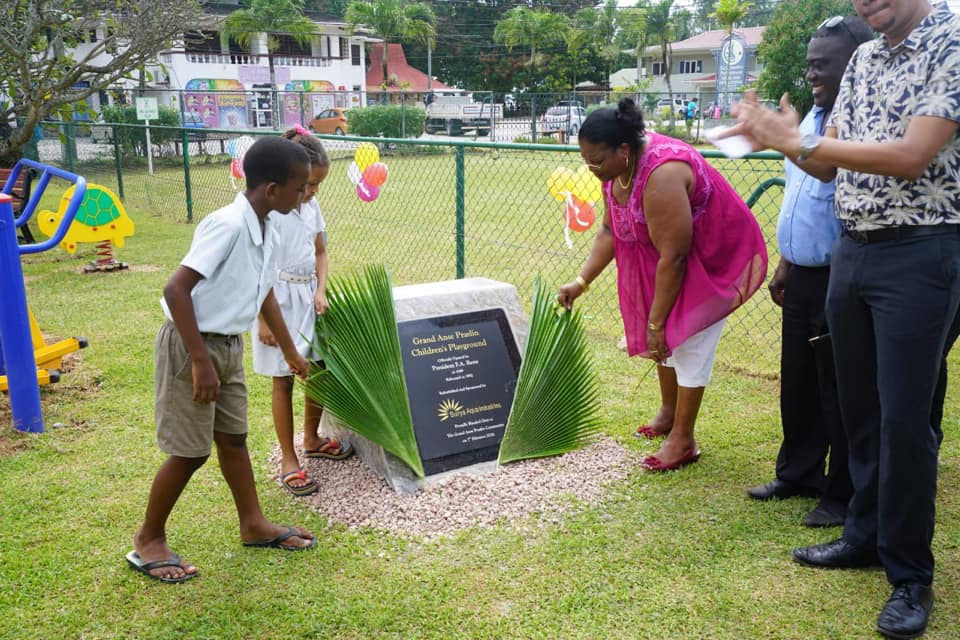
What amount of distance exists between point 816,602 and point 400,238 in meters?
8.20

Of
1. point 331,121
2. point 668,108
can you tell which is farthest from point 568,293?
point 668,108

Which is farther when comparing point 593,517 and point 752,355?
point 752,355

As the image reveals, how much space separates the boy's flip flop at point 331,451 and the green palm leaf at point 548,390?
30.6 inches

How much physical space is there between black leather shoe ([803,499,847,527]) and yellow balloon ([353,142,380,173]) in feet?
20.8

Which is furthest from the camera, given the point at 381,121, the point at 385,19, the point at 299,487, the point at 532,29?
the point at 532,29

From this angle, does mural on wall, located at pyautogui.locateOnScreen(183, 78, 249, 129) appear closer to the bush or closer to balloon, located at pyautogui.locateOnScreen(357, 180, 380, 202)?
the bush

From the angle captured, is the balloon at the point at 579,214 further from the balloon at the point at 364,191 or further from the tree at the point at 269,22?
the tree at the point at 269,22

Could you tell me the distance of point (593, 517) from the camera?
352 cm

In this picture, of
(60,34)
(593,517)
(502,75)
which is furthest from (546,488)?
(502,75)

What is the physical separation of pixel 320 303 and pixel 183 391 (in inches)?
39.1

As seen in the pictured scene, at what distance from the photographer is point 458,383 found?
13.0ft

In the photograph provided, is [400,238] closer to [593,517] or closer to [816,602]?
[593,517]

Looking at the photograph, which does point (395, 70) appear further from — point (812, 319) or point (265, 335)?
point (812, 319)

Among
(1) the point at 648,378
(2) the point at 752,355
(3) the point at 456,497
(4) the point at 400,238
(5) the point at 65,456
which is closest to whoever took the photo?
(3) the point at 456,497
